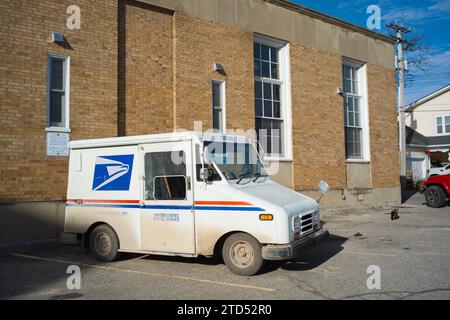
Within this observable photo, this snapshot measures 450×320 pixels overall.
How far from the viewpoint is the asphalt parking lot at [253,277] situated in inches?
234

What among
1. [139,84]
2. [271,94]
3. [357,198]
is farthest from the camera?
[357,198]

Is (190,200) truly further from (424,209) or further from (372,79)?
(372,79)

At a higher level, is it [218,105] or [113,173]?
[218,105]

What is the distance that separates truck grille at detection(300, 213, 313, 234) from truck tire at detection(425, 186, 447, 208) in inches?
461

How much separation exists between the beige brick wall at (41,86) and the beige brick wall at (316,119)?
686cm

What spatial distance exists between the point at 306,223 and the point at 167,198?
239 centimetres

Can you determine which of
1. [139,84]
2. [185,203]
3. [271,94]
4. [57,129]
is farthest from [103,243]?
[271,94]

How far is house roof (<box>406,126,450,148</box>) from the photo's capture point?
109 ft

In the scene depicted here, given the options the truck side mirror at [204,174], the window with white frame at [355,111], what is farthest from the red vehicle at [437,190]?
the truck side mirror at [204,174]

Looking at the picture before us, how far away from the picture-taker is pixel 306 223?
24.1 feet

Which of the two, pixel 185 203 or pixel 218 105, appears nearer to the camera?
pixel 185 203

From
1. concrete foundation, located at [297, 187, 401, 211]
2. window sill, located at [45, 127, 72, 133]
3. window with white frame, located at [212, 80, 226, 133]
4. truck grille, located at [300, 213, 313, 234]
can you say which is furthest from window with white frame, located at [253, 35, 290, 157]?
truck grille, located at [300, 213, 313, 234]

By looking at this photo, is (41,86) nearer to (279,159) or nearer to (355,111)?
(279,159)

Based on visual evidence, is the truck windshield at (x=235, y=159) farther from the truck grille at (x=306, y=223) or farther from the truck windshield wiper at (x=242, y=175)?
the truck grille at (x=306, y=223)
